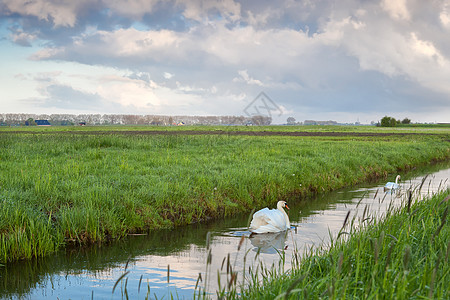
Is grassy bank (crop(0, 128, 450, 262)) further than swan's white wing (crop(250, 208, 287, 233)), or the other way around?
swan's white wing (crop(250, 208, 287, 233))

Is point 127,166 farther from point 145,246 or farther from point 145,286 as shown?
point 145,286

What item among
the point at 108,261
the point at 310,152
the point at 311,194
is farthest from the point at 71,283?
the point at 310,152

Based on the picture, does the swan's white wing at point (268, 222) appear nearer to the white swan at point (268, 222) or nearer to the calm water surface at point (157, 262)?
the white swan at point (268, 222)

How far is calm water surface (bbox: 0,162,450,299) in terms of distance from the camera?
7469 millimetres

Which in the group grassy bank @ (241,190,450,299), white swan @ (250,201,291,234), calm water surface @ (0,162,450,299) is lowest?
calm water surface @ (0,162,450,299)

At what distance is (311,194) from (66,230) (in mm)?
10464

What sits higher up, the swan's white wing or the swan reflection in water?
the swan's white wing

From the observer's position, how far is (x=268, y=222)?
36.2 feet

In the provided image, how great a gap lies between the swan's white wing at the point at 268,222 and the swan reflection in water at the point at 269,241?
157 millimetres

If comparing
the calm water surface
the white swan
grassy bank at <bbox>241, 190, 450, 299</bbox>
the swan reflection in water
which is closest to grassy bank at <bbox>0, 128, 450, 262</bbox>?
the calm water surface

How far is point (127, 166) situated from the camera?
15.8m

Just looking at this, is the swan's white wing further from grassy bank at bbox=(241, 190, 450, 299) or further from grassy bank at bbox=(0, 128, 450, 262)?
grassy bank at bbox=(241, 190, 450, 299)

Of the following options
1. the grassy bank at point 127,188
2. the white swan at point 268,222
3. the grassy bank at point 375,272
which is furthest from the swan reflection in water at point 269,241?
the grassy bank at point 375,272

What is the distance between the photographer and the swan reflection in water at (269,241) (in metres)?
10.1
